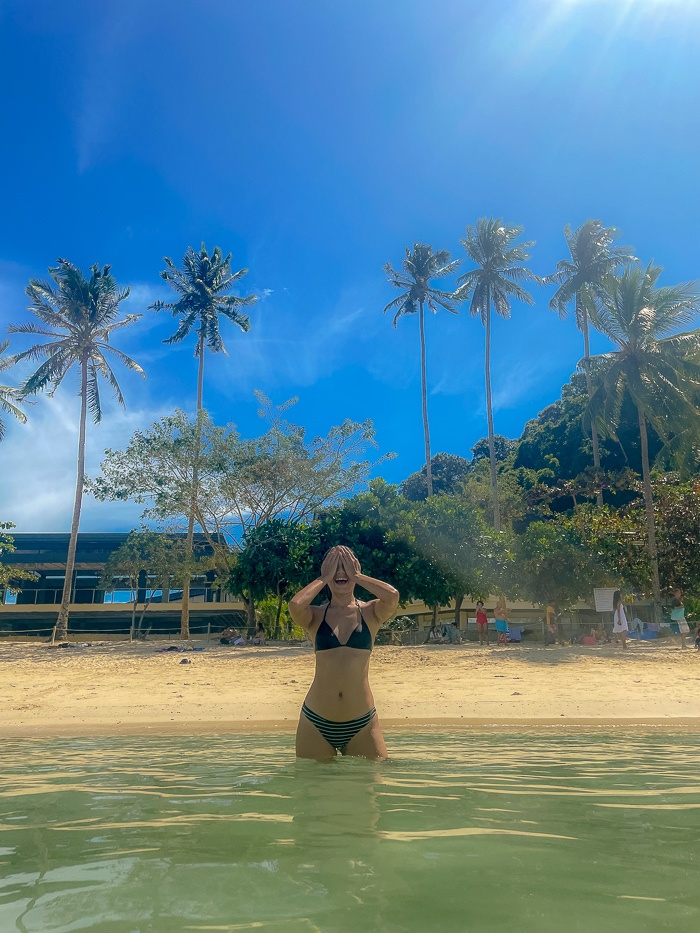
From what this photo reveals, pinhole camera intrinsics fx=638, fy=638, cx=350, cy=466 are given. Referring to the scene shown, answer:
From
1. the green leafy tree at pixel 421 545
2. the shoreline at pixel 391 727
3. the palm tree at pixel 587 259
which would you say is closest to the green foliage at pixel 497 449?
the palm tree at pixel 587 259

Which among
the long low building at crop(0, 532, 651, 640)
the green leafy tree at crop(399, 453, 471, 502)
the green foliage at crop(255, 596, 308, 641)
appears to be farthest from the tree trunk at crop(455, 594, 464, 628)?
the green leafy tree at crop(399, 453, 471, 502)

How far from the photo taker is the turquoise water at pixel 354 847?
6.70 feet

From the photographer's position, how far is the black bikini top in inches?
192

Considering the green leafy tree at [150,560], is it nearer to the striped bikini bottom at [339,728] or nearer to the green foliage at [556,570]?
the green foliage at [556,570]

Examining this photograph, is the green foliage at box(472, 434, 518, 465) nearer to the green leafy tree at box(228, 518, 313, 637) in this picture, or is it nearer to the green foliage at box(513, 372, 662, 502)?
the green foliage at box(513, 372, 662, 502)

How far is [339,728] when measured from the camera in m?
4.93

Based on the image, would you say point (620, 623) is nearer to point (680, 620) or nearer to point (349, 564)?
point (680, 620)

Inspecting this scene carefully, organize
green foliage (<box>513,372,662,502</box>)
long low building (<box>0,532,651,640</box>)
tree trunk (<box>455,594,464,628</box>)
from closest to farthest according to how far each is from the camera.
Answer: tree trunk (<box>455,594,464,628</box>) → long low building (<box>0,532,651,640</box>) → green foliage (<box>513,372,662,502</box>)

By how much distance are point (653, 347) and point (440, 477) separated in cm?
4255

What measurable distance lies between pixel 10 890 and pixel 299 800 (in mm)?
1914

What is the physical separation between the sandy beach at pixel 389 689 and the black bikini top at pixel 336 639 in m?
4.96

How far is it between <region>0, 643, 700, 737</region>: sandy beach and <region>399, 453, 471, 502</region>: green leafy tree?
4453 cm

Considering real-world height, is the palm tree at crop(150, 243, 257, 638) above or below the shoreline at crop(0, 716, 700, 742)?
above

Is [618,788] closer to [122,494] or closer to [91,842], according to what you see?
[91,842]
